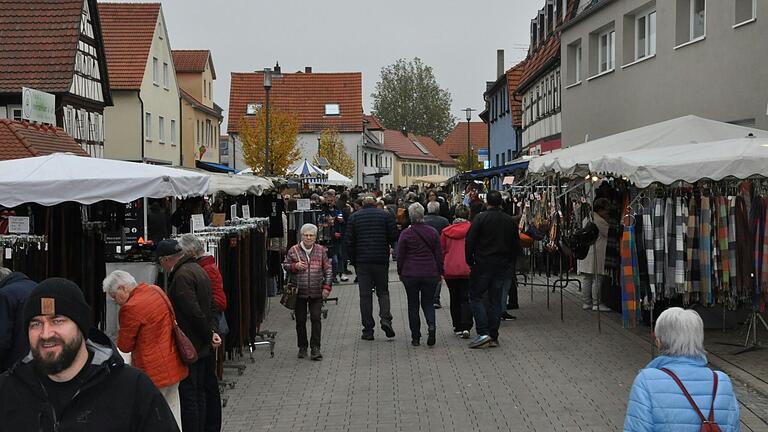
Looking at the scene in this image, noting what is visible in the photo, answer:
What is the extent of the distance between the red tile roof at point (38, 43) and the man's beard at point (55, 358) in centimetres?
3202

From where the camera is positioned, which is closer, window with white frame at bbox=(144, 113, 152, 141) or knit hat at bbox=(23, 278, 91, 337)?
knit hat at bbox=(23, 278, 91, 337)

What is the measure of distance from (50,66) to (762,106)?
2563cm

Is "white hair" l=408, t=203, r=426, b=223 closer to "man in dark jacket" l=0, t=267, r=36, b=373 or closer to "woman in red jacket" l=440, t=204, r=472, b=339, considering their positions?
"woman in red jacket" l=440, t=204, r=472, b=339

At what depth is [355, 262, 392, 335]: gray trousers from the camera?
42.6ft

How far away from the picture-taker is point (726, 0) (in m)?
17.4

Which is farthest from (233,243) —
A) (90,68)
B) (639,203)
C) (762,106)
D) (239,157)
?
(239,157)

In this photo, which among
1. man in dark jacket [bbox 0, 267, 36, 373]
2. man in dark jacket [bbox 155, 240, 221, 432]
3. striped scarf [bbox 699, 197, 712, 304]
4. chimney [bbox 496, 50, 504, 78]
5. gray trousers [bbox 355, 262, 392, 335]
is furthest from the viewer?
chimney [bbox 496, 50, 504, 78]

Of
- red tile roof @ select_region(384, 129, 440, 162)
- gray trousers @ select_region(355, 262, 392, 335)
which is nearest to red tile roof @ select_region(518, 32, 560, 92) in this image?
gray trousers @ select_region(355, 262, 392, 335)

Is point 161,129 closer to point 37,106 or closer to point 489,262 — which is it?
point 37,106

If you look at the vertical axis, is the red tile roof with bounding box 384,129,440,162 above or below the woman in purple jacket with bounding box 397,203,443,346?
above

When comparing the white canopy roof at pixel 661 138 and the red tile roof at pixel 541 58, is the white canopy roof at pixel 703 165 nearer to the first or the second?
the white canopy roof at pixel 661 138

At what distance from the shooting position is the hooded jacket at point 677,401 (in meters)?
4.50

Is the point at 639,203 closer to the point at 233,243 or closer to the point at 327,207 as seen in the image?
the point at 233,243

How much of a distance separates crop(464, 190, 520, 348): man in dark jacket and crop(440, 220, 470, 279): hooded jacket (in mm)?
870
